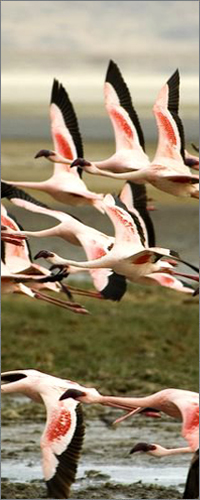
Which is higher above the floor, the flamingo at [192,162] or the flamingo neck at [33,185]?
the flamingo at [192,162]

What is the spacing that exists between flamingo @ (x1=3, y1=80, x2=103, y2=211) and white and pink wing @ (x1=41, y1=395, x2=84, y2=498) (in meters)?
2.15

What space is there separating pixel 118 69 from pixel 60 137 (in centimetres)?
65

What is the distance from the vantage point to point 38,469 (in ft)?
35.4

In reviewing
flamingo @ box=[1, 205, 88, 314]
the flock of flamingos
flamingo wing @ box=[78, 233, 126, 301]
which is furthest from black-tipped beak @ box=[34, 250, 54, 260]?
flamingo @ box=[1, 205, 88, 314]

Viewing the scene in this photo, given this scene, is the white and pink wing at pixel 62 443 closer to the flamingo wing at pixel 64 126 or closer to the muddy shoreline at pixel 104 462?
the muddy shoreline at pixel 104 462

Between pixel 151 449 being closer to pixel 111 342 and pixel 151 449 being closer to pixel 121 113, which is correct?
pixel 121 113

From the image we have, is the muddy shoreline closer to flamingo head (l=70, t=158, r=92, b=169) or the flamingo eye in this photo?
the flamingo eye

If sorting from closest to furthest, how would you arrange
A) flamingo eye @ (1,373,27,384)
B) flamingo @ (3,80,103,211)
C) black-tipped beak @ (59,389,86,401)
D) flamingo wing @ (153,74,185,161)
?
black-tipped beak @ (59,389,86,401) < flamingo eye @ (1,373,27,384) < flamingo wing @ (153,74,185,161) < flamingo @ (3,80,103,211)

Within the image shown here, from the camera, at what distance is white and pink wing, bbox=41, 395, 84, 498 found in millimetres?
8445

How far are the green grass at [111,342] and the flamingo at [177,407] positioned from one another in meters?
5.64

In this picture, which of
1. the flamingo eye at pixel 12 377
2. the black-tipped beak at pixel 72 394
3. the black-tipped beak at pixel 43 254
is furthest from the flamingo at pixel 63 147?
the black-tipped beak at pixel 72 394

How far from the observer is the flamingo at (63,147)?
1056 centimetres

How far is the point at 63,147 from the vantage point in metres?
11.1

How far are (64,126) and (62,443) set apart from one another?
3.10 metres
